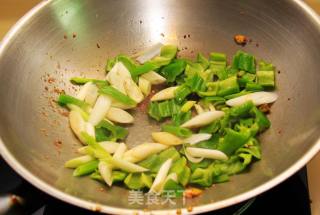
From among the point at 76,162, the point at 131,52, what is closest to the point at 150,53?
the point at 131,52

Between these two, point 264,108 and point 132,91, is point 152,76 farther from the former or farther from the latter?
point 264,108

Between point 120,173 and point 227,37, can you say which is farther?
point 227,37

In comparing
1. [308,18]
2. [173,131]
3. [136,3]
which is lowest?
[173,131]

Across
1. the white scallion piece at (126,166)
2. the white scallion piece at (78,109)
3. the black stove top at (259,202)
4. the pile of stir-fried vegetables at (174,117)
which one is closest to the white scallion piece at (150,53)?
the pile of stir-fried vegetables at (174,117)

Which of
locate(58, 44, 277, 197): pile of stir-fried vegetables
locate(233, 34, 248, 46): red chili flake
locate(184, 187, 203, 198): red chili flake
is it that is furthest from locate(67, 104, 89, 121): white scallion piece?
locate(233, 34, 248, 46): red chili flake

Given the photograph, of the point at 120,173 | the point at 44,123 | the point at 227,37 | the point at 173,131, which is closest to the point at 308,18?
the point at 227,37

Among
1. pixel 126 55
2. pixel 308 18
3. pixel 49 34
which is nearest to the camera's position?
pixel 308 18

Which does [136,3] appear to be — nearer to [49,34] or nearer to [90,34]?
[90,34]
